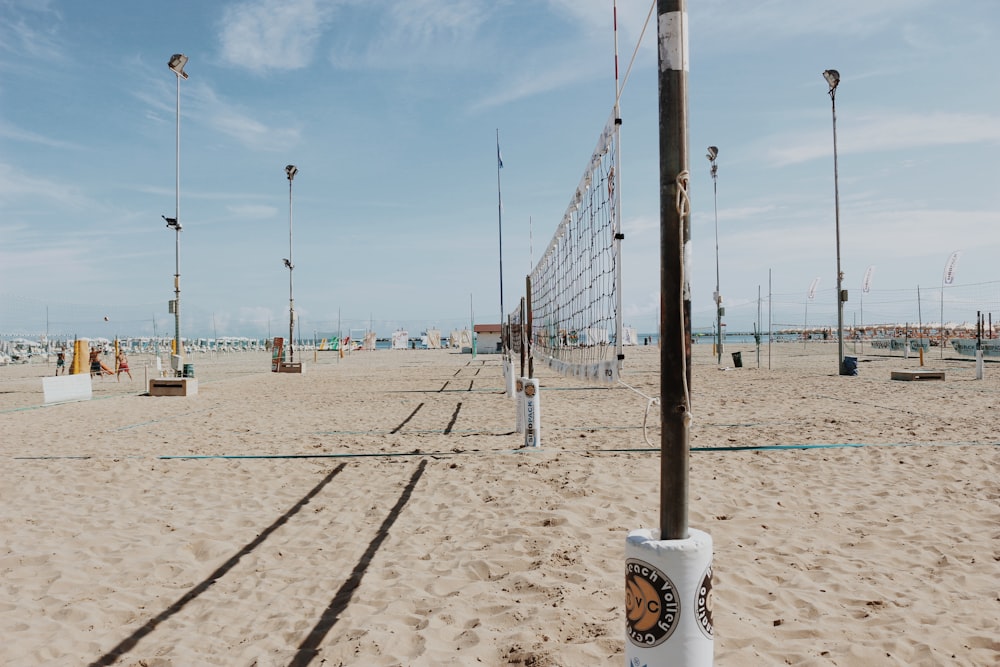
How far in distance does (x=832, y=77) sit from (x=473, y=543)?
1813 centimetres

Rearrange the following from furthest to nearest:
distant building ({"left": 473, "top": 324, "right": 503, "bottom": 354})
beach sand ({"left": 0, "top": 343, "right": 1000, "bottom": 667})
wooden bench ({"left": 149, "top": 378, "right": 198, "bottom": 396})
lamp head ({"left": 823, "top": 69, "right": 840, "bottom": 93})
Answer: distant building ({"left": 473, "top": 324, "right": 503, "bottom": 354}), lamp head ({"left": 823, "top": 69, "right": 840, "bottom": 93}), wooden bench ({"left": 149, "top": 378, "right": 198, "bottom": 396}), beach sand ({"left": 0, "top": 343, "right": 1000, "bottom": 667})

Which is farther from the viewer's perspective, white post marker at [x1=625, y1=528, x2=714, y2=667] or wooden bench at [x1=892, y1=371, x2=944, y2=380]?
wooden bench at [x1=892, y1=371, x2=944, y2=380]

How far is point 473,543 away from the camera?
13.7ft

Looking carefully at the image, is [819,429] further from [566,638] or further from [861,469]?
[566,638]

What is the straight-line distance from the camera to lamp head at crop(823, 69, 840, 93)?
56.0 feet

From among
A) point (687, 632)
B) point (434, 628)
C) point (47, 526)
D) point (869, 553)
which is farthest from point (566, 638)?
point (47, 526)

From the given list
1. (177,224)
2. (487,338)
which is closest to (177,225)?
(177,224)

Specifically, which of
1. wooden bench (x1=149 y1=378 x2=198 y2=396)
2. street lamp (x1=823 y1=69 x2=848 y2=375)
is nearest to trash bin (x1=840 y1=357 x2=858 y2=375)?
street lamp (x1=823 y1=69 x2=848 y2=375)

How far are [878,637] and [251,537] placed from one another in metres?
3.84

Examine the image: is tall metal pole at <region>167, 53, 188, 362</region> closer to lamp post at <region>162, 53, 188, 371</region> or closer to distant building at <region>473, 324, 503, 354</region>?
lamp post at <region>162, 53, 188, 371</region>

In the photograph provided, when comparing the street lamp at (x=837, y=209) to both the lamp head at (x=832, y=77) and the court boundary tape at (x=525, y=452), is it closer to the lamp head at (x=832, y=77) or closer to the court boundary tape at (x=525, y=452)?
the lamp head at (x=832, y=77)

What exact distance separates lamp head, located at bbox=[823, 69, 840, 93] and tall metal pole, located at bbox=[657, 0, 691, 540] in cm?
1834

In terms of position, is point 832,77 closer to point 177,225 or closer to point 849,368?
point 849,368

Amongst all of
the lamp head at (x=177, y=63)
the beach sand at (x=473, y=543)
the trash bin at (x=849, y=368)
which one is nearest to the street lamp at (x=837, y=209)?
the trash bin at (x=849, y=368)
